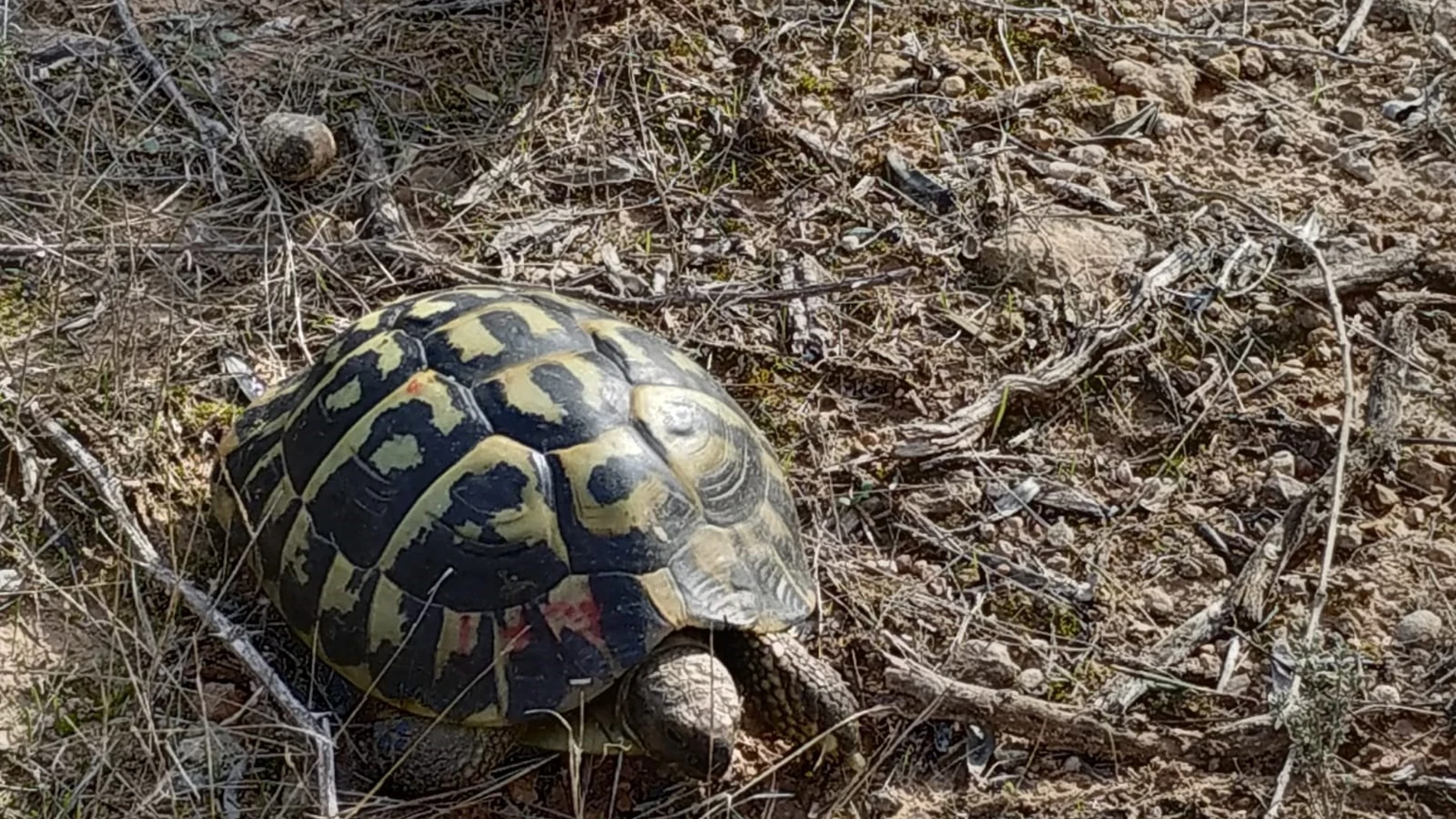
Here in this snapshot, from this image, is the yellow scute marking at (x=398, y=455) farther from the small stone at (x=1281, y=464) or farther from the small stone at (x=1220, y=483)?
the small stone at (x=1281, y=464)

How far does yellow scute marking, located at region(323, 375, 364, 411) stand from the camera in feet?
9.29

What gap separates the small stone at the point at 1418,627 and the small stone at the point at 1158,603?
1.49 ft

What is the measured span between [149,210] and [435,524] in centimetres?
174

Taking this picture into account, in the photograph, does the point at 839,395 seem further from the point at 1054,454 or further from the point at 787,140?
the point at 787,140

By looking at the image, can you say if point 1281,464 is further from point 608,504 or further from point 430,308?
point 430,308

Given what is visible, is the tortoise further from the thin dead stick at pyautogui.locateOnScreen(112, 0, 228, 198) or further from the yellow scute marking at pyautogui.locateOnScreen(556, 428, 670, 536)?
the thin dead stick at pyautogui.locateOnScreen(112, 0, 228, 198)

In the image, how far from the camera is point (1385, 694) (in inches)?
114

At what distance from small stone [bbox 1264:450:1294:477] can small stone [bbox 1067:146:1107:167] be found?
110cm

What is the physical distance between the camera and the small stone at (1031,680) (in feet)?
9.71

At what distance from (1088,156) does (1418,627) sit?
5.51ft

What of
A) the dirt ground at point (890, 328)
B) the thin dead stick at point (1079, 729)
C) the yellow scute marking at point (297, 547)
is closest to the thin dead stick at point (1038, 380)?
the dirt ground at point (890, 328)

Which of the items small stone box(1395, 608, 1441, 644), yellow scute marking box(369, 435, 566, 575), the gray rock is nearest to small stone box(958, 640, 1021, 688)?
small stone box(1395, 608, 1441, 644)

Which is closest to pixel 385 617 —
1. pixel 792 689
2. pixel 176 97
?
pixel 792 689

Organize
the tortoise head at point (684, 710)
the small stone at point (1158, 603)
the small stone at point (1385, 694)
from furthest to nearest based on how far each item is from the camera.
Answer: the small stone at point (1158, 603)
the small stone at point (1385, 694)
the tortoise head at point (684, 710)
